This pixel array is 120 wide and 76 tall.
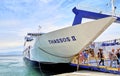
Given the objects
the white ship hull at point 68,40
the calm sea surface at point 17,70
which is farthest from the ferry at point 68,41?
the calm sea surface at point 17,70

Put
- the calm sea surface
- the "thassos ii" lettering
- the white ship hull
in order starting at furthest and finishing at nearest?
the calm sea surface < the "thassos ii" lettering < the white ship hull

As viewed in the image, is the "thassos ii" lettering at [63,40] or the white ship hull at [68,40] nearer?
the white ship hull at [68,40]

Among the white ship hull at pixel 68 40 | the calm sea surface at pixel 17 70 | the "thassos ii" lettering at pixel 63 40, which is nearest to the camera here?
the white ship hull at pixel 68 40

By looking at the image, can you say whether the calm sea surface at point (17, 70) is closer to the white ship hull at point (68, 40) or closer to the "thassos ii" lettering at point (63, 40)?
the white ship hull at point (68, 40)

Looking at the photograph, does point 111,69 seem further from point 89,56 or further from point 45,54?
point 45,54

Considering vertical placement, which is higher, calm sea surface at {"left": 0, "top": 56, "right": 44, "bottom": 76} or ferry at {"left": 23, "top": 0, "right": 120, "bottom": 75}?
ferry at {"left": 23, "top": 0, "right": 120, "bottom": 75}

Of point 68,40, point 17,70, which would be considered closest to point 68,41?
point 68,40

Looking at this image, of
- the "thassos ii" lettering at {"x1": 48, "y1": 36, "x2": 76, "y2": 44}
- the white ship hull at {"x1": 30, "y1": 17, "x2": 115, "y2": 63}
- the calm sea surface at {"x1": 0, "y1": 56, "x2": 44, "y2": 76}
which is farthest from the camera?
the calm sea surface at {"x1": 0, "y1": 56, "x2": 44, "y2": 76}

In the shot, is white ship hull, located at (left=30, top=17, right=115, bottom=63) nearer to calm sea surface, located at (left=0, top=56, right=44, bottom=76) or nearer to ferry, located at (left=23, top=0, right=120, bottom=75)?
ferry, located at (left=23, top=0, right=120, bottom=75)

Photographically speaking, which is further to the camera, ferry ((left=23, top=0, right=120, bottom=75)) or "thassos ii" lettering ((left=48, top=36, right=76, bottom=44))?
"thassos ii" lettering ((left=48, top=36, right=76, bottom=44))

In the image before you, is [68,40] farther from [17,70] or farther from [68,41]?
[17,70]

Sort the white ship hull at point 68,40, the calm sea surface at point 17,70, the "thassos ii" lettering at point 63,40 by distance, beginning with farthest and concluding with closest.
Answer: the calm sea surface at point 17,70 < the "thassos ii" lettering at point 63,40 < the white ship hull at point 68,40

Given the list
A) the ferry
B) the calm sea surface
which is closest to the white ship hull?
the ferry

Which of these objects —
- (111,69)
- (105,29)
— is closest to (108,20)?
(105,29)
